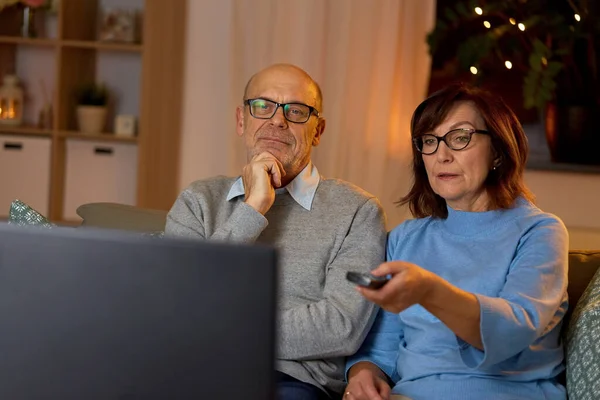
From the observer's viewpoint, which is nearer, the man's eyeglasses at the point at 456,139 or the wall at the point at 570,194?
the man's eyeglasses at the point at 456,139

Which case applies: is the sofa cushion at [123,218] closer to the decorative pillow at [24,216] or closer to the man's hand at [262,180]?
the decorative pillow at [24,216]

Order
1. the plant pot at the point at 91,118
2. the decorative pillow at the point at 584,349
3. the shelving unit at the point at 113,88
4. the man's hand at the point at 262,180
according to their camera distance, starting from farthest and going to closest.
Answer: the plant pot at the point at 91,118
the shelving unit at the point at 113,88
the man's hand at the point at 262,180
the decorative pillow at the point at 584,349

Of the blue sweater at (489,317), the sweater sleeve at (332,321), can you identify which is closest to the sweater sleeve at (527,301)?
the blue sweater at (489,317)

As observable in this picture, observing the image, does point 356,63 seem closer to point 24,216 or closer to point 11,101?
point 11,101

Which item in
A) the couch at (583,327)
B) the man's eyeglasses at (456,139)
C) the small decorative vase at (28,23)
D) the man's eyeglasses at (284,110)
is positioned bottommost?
the couch at (583,327)

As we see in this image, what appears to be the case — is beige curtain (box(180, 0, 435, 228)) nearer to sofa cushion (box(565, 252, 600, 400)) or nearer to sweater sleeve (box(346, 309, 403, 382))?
sweater sleeve (box(346, 309, 403, 382))

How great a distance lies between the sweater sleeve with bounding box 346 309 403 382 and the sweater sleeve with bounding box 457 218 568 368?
0.29 meters

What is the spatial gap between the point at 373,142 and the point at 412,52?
41 centimetres

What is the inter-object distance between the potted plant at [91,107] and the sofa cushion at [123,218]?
1627 millimetres

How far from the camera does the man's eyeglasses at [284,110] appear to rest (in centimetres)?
210

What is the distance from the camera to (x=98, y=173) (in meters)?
4.15

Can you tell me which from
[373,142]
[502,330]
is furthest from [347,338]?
[373,142]

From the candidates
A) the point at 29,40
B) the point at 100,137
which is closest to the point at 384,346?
the point at 100,137

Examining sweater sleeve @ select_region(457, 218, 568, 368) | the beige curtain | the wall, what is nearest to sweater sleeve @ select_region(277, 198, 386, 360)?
sweater sleeve @ select_region(457, 218, 568, 368)
